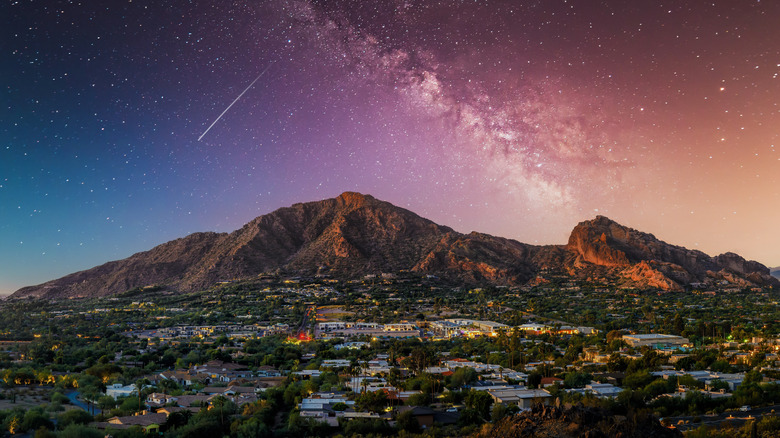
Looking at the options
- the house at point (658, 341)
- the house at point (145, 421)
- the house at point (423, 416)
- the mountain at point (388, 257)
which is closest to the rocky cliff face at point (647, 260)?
the mountain at point (388, 257)

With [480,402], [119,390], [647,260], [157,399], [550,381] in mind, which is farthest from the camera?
[647,260]

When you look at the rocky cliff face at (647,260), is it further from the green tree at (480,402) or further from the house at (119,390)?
the house at (119,390)

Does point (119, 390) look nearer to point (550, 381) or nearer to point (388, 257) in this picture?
point (550, 381)

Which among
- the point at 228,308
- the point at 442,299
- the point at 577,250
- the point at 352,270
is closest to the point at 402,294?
the point at 442,299

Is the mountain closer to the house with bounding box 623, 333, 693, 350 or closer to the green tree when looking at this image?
the house with bounding box 623, 333, 693, 350

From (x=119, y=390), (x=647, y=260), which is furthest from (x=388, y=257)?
(x=119, y=390)

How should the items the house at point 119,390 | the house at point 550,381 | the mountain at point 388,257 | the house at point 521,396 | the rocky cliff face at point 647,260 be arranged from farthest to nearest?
the mountain at point 388,257
the rocky cliff face at point 647,260
the house at point 550,381
the house at point 119,390
the house at point 521,396

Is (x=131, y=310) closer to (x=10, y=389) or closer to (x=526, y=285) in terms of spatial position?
(x=10, y=389)

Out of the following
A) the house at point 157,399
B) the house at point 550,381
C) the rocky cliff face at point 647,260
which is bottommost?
the house at point 550,381
